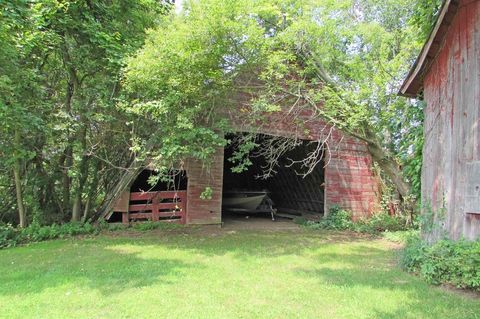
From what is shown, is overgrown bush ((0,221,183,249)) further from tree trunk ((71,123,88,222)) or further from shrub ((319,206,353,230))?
shrub ((319,206,353,230))

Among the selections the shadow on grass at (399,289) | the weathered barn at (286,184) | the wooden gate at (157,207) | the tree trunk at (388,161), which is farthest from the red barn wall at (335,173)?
the shadow on grass at (399,289)

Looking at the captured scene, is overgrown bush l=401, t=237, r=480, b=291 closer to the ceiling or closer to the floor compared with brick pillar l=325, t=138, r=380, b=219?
closer to the floor

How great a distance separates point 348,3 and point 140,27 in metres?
5.11

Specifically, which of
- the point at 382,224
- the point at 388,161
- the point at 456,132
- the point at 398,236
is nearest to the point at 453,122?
the point at 456,132

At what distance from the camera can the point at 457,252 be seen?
4.59 m

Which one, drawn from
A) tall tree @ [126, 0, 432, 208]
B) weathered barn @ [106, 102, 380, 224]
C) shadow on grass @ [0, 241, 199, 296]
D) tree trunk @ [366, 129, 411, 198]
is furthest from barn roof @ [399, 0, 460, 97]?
shadow on grass @ [0, 241, 199, 296]

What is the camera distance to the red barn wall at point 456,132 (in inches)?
187

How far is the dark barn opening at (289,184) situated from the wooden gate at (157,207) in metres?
2.77

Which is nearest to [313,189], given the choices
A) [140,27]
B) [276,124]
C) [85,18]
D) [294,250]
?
[276,124]

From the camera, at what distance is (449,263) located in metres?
4.66

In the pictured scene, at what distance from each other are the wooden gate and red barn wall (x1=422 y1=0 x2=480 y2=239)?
239 inches

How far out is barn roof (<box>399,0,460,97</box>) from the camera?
507 cm

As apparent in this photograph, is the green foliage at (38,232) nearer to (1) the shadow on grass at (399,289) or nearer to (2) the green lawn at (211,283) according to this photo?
(2) the green lawn at (211,283)

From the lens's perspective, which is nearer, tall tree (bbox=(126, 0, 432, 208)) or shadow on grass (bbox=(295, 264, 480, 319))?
shadow on grass (bbox=(295, 264, 480, 319))
